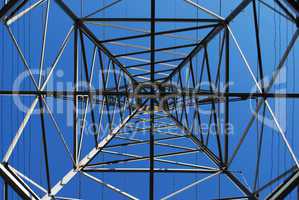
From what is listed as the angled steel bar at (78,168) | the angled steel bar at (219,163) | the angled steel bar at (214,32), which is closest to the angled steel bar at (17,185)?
the angled steel bar at (78,168)

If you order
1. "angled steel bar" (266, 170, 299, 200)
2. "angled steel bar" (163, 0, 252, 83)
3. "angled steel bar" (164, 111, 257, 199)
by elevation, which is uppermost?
"angled steel bar" (163, 0, 252, 83)

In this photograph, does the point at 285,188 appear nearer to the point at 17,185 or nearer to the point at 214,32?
the point at 17,185

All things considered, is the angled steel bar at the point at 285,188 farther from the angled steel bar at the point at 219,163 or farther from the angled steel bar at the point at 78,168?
the angled steel bar at the point at 78,168

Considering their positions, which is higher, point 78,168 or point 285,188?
point 285,188

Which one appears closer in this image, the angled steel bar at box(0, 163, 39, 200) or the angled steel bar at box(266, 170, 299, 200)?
the angled steel bar at box(266, 170, 299, 200)

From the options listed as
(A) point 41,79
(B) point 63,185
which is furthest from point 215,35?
(B) point 63,185

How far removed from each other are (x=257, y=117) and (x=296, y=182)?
12.2 feet

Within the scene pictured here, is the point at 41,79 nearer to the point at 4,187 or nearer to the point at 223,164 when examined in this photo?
the point at 4,187

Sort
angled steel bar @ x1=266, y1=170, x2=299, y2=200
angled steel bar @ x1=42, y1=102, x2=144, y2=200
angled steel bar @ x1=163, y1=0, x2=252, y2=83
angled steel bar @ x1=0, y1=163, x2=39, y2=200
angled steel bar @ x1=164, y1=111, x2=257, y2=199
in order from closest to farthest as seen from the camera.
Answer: angled steel bar @ x1=266, y1=170, x2=299, y2=200 → angled steel bar @ x1=0, y1=163, x2=39, y2=200 → angled steel bar @ x1=42, y1=102, x2=144, y2=200 → angled steel bar @ x1=164, y1=111, x2=257, y2=199 → angled steel bar @ x1=163, y1=0, x2=252, y2=83

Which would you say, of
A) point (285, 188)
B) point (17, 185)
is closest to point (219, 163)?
point (285, 188)

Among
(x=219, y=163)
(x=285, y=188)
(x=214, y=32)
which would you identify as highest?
(x=214, y=32)

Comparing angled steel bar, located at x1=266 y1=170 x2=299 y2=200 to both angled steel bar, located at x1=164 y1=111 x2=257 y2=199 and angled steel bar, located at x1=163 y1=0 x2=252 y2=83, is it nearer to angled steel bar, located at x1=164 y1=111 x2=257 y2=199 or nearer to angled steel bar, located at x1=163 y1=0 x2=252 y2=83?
angled steel bar, located at x1=164 y1=111 x2=257 y2=199

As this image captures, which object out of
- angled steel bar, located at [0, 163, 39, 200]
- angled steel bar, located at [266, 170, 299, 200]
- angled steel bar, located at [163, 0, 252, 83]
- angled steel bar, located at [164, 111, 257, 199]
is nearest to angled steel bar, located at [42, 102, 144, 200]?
angled steel bar, located at [0, 163, 39, 200]

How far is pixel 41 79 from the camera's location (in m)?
11.5
